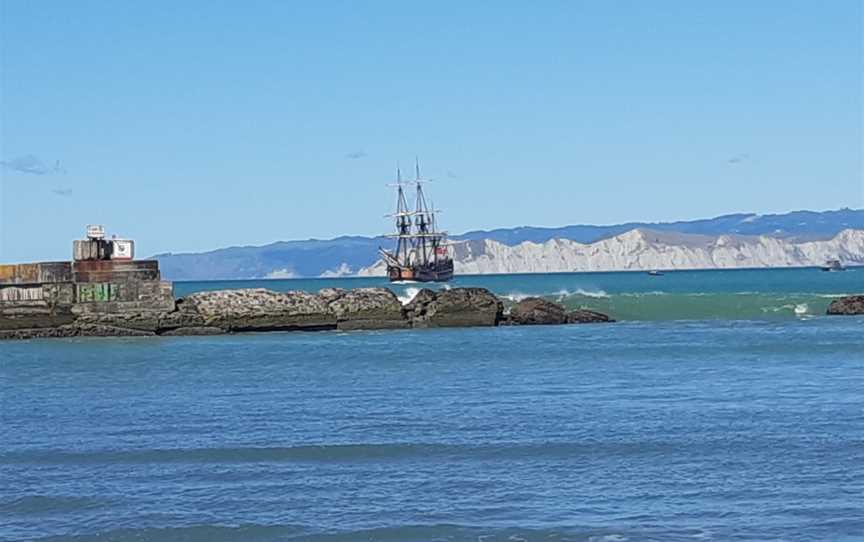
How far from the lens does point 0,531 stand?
13.7 m

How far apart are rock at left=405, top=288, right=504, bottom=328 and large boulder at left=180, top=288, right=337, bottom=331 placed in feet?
10.4

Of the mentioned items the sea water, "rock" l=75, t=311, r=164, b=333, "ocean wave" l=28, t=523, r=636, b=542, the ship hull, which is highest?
the ship hull

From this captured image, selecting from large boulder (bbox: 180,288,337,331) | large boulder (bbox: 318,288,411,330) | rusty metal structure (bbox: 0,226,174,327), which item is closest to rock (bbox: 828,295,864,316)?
large boulder (bbox: 318,288,411,330)

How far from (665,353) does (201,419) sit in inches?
672

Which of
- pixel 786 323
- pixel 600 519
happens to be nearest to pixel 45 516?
pixel 600 519

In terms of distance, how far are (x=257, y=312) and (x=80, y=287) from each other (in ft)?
20.8

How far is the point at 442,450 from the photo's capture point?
18078mm

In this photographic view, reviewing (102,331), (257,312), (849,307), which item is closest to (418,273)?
(849,307)

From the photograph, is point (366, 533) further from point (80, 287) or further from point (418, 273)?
point (418, 273)

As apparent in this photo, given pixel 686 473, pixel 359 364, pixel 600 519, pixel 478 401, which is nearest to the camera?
pixel 600 519

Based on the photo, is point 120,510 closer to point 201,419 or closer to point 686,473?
point 686,473

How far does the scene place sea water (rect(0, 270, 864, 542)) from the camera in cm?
1371

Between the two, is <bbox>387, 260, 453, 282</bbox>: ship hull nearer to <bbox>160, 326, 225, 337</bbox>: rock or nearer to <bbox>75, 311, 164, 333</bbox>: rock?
<bbox>160, 326, 225, 337</bbox>: rock

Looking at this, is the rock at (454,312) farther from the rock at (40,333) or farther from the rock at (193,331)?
the rock at (40,333)
